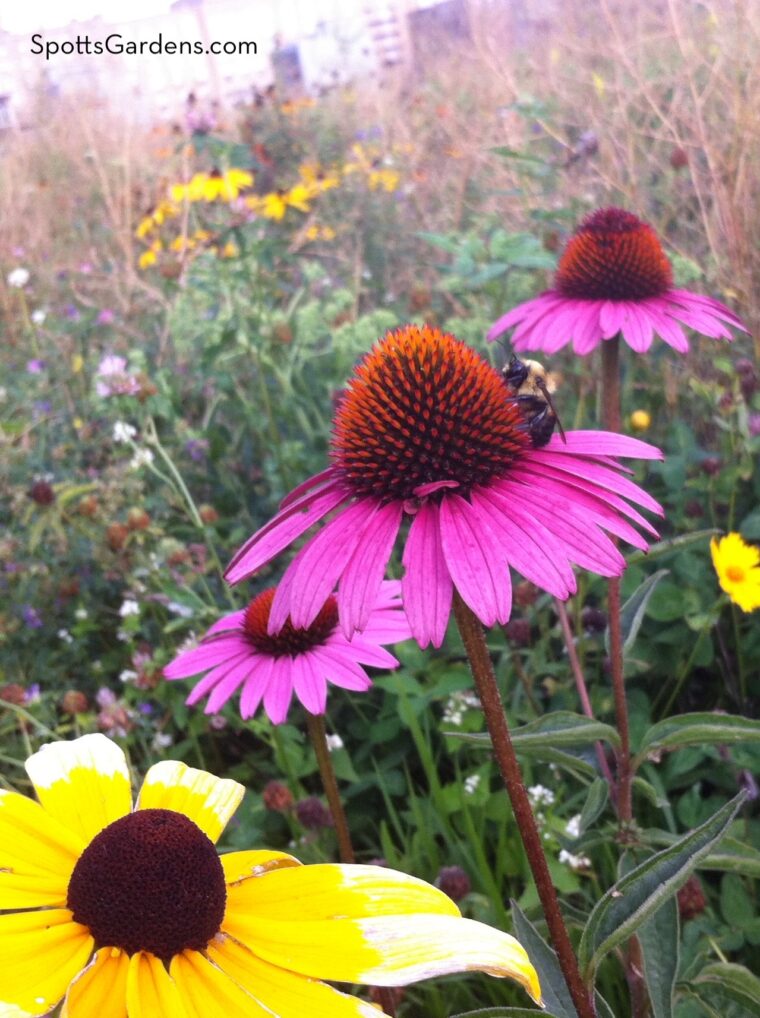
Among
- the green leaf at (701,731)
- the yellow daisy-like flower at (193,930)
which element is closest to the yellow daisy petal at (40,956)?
the yellow daisy-like flower at (193,930)

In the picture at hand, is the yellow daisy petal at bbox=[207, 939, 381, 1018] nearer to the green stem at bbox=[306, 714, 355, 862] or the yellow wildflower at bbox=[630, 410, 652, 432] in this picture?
the green stem at bbox=[306, 714, 355, 862]

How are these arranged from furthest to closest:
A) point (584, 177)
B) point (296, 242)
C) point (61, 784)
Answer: point (296, 242) → point (584, 177) → point (61, 784)

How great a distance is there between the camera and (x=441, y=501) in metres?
0.84

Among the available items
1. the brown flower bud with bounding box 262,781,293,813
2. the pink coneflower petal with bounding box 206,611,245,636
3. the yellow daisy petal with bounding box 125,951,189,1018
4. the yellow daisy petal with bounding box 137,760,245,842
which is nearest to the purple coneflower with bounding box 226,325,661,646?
the yellow daisy petal with bounding box 137,760,245,842

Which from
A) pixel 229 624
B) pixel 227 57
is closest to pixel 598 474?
pixel 229 624

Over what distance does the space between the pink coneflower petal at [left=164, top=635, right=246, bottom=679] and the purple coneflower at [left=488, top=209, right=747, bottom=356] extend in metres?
0.58

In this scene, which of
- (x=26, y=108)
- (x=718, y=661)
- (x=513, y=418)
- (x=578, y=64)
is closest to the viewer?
(x=513, y=418)

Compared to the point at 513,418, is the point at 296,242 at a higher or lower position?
higher

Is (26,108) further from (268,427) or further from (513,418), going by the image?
(513,418)

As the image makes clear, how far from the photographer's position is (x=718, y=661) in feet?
6.10

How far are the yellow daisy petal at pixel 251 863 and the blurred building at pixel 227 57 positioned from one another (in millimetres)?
5095

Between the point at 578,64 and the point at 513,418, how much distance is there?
13.8 feet


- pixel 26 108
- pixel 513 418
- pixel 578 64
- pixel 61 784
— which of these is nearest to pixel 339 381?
pixel 513 418

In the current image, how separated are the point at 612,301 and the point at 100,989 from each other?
3.90 feet
